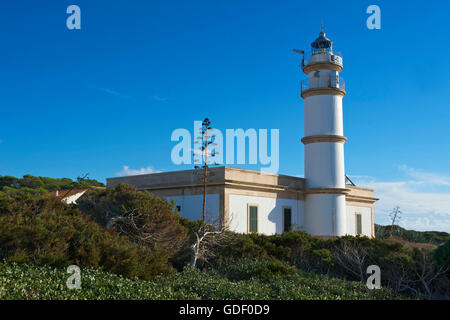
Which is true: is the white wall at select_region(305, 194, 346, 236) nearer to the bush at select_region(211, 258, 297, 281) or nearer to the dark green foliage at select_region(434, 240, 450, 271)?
the dark green foliage at select_region(434, 240, 450, 271)

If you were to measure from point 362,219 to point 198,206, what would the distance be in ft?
Result: 44.0

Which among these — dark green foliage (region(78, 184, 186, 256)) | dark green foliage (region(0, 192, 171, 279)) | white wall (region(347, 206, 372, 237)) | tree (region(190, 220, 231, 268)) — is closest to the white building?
white wall (region(347, 206, 372, 237))

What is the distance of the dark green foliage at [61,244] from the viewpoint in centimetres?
994

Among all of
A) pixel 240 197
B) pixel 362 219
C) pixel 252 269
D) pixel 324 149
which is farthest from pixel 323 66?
pixel 252 269

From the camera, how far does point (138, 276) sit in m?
10.8

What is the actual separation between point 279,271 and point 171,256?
3.74m

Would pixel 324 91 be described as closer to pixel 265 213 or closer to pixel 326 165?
pixel 326 165

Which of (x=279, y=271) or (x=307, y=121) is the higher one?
(x=307, y=121)

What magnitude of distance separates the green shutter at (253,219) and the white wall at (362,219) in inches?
325

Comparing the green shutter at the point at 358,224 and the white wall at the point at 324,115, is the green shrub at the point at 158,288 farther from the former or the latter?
the green shutter at the point at 358,224

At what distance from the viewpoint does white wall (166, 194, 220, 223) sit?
66.7 ft

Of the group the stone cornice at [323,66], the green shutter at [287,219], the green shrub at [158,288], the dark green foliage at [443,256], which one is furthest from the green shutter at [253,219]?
the stone cornice at [323,66]

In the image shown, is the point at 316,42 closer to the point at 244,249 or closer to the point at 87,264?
the point at 244,249
